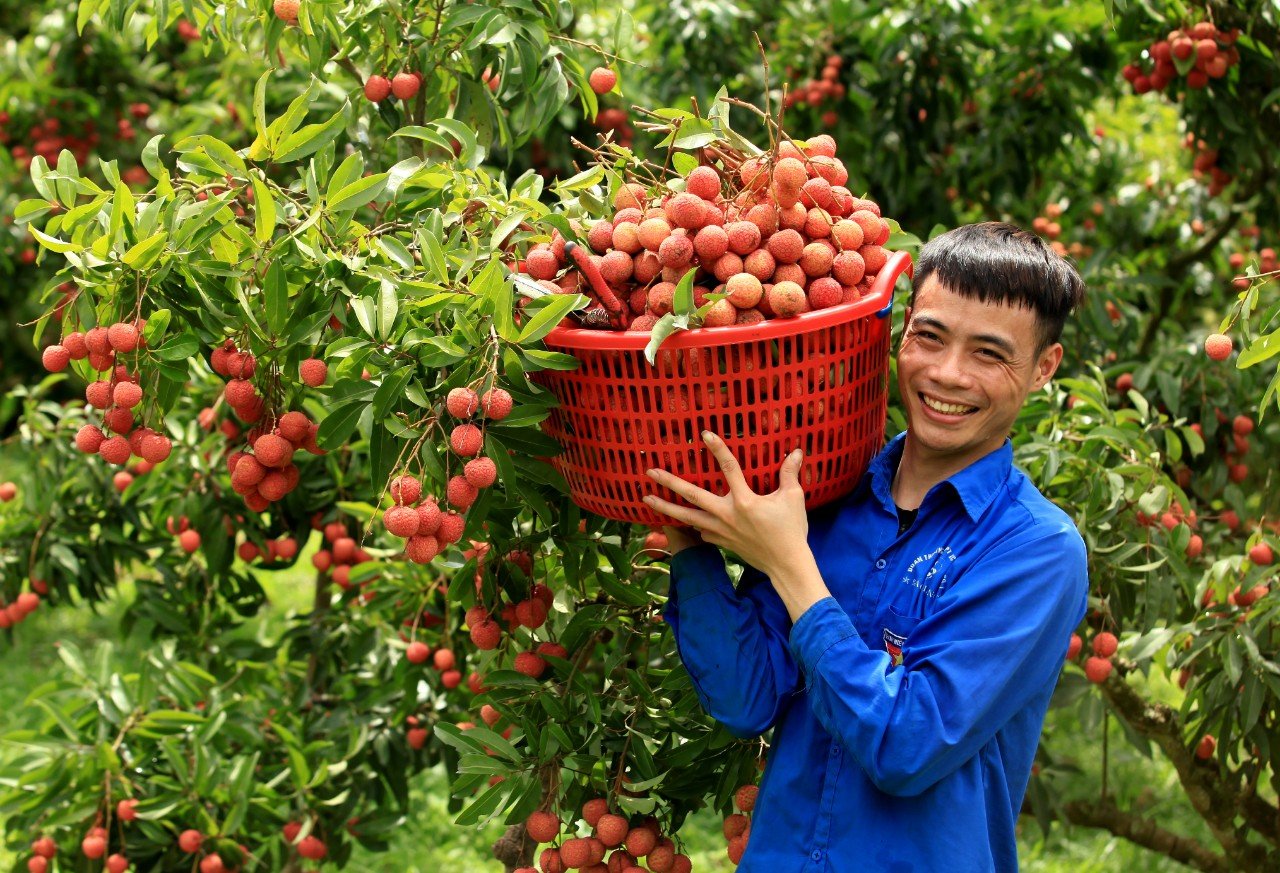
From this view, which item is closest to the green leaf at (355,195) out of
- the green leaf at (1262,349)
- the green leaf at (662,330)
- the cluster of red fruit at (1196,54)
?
the green leaf at (662,330)

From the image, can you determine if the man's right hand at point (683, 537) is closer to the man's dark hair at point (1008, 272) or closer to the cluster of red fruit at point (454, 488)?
the cluster of red fruit at point (454, 488)

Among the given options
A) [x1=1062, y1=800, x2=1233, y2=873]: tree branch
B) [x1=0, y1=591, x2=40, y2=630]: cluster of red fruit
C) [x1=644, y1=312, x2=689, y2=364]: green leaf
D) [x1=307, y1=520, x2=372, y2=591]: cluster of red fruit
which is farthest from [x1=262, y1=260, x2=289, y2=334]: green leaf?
[x1=1062, y1=800, x2=1233, y2=873]: tree branch

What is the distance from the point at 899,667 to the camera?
56.3 inches

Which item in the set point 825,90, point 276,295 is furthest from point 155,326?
point 825,90

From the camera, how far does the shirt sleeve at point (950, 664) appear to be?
140cm

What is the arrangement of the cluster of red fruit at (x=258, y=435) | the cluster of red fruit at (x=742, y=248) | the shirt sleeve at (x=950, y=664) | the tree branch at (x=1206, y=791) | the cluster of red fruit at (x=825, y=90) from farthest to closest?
the cluster of red fruit at (x=825, y=90) < the tree branch at (x=1206, y=791) < the cluster of red fruit at (x=258, y=435) < the cluster of red fruit at (x=742, y=248) < the shirt sleeve at (x=950, y=664)

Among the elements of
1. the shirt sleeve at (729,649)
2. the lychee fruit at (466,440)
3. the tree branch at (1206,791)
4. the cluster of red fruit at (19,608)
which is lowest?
the tree branch at (1206,791)

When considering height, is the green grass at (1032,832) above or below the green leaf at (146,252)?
below

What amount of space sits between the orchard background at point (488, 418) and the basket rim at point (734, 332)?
0.11 feet

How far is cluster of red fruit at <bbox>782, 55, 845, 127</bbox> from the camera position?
142 inches

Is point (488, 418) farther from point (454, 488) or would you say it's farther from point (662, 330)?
point (662, 330)

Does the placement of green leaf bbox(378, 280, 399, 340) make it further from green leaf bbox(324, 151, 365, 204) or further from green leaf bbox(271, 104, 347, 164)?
green leaf bbox(271, 104, 347, 164)

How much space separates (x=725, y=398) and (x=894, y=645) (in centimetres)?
36

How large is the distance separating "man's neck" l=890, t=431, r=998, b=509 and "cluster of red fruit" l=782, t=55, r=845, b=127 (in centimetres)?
209
